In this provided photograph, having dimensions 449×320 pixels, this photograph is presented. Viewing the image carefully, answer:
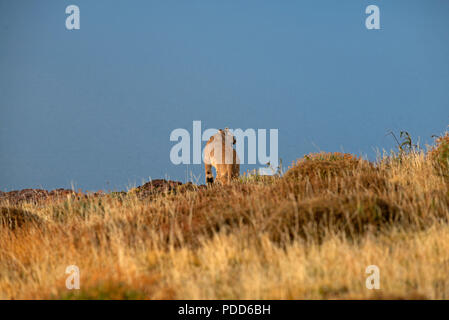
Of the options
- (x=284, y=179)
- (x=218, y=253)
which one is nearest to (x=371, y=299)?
(x=218, y=253)

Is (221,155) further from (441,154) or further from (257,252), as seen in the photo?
(257,252)

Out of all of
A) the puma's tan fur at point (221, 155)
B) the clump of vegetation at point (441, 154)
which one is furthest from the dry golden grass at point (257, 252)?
the puma's tan fur at point (221, 155)

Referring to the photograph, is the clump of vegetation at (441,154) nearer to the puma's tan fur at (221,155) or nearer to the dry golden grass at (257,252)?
the dry golden grass at (257,252)

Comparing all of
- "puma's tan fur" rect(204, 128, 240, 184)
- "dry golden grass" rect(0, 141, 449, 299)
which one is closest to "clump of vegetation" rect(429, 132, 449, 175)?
"dry golden grass" rect(0, 141, 449, 299)

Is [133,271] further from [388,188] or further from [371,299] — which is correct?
[388,188]

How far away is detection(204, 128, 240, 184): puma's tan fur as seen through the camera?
710 inches

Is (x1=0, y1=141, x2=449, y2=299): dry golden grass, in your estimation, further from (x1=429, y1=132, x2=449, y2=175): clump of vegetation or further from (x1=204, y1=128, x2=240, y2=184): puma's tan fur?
(x1=204, y1=128, x2=240, y2=184): puma's tan fur

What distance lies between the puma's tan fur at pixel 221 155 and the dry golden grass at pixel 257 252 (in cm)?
661

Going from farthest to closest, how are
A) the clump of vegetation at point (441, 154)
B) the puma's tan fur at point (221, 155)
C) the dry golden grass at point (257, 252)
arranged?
1. the puma's tan fur at point (221, 155)
2. the clump of vegetation at point (441, 154)
3. the dry golden grass at point (257, 252)

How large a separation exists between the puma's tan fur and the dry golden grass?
661cm

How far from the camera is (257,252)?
738 cm

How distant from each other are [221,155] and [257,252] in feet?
35.5

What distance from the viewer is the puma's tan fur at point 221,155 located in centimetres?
1803
